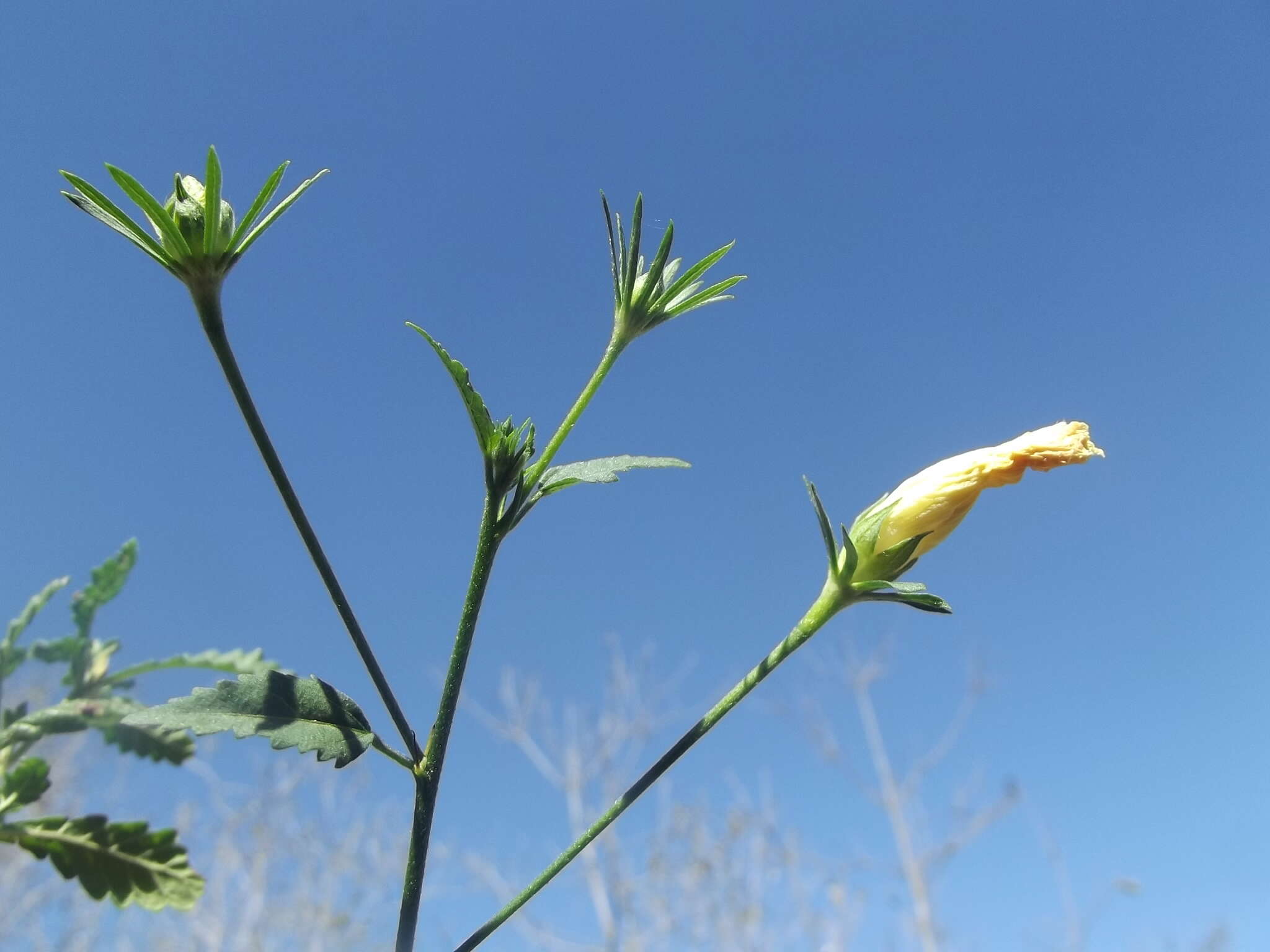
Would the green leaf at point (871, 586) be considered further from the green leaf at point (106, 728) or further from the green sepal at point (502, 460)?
the green leaf at point (106, 728)

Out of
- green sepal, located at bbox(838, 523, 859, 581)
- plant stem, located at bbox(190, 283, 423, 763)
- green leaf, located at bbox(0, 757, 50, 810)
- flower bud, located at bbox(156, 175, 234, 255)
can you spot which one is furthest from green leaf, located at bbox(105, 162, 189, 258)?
green sepal, located at bbox(838, 523, 859, 581)

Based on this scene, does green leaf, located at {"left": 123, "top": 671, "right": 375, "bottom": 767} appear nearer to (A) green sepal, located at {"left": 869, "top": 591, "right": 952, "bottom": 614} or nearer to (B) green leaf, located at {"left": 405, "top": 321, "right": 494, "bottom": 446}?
(B) green leaf, located at {"left": 405, "top": 321, "right": 494, "bottom": 446}

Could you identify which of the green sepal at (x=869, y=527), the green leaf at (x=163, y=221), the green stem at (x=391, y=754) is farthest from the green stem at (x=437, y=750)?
the green sepal at (x=869, y=527)

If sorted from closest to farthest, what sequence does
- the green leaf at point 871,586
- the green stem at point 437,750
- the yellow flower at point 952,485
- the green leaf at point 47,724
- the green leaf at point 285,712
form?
1. the green stem at point 437,750
2. the green leaf at point 285,712
3. the green leaf at point 47,724
4. the green leaf at point 871,586
5. the yellow flower at point 952,485

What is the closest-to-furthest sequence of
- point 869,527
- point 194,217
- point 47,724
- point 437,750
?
1. point 437,750
2. point 194,217
3. point 47,724
4. point 869,527

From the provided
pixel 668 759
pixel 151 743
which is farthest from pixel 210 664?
pixel 668 759

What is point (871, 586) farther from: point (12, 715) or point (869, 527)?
point (12, 715)
